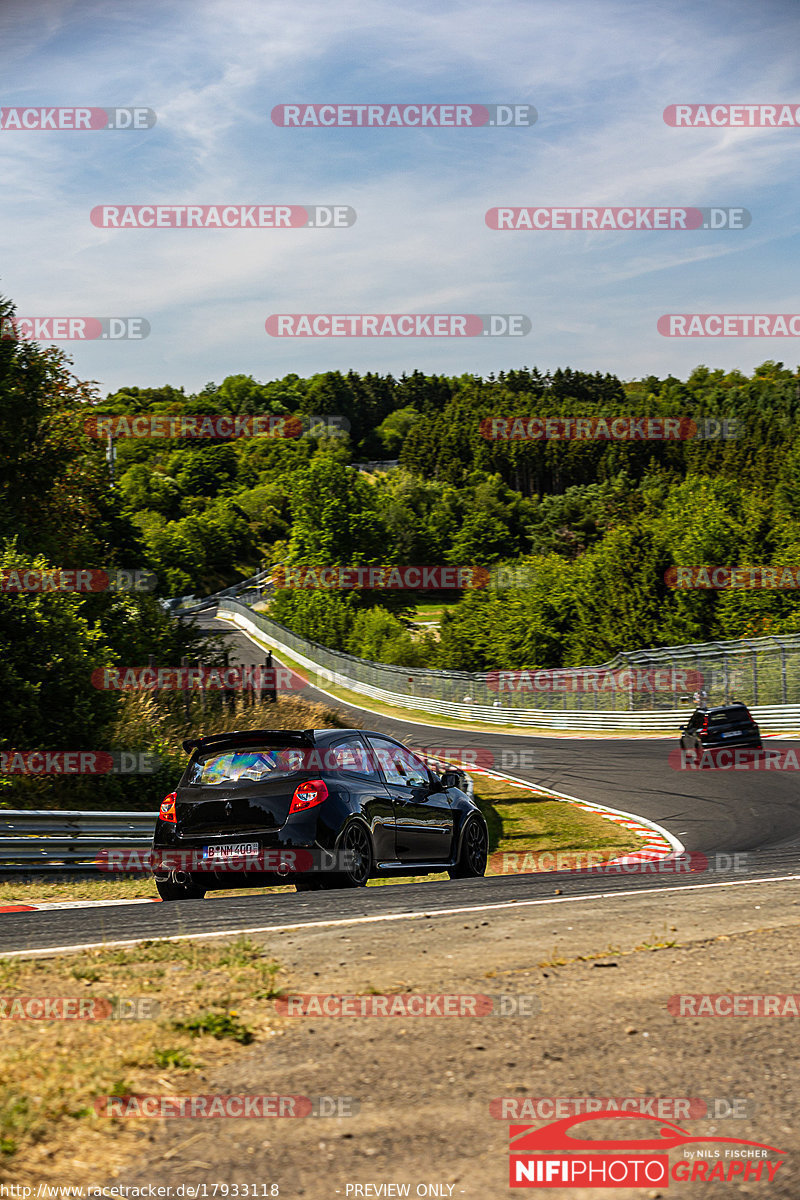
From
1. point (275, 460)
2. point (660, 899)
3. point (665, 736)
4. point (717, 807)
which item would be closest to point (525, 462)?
point (275, 460)

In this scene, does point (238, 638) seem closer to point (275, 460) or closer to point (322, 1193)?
point (322, 1193)

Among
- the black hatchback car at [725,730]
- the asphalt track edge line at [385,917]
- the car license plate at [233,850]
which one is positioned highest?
the car license plate at [233,850]

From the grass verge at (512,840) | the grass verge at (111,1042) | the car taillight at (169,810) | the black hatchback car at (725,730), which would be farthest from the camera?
the black hatchback car at (725,730)

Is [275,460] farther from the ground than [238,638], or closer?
farther from the ground

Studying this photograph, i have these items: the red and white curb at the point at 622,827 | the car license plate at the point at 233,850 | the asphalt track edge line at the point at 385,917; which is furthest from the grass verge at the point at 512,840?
the asphalt track edge line at the point at 385,917

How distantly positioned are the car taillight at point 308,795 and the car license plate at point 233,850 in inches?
17.6

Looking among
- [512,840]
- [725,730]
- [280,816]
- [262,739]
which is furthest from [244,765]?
[725,730]

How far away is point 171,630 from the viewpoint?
106 feet

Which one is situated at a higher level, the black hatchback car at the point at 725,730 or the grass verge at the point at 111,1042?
the grass verge at the point at 111,1042

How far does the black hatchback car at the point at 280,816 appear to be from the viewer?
956 centimetres

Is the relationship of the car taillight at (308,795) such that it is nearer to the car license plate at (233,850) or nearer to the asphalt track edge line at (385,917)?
the car license plate at (233,850)

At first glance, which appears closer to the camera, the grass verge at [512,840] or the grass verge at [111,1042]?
the grass verge at [111,1042]

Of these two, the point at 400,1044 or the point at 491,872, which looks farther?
the point at 491,872

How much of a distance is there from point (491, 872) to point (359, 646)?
79174mm
